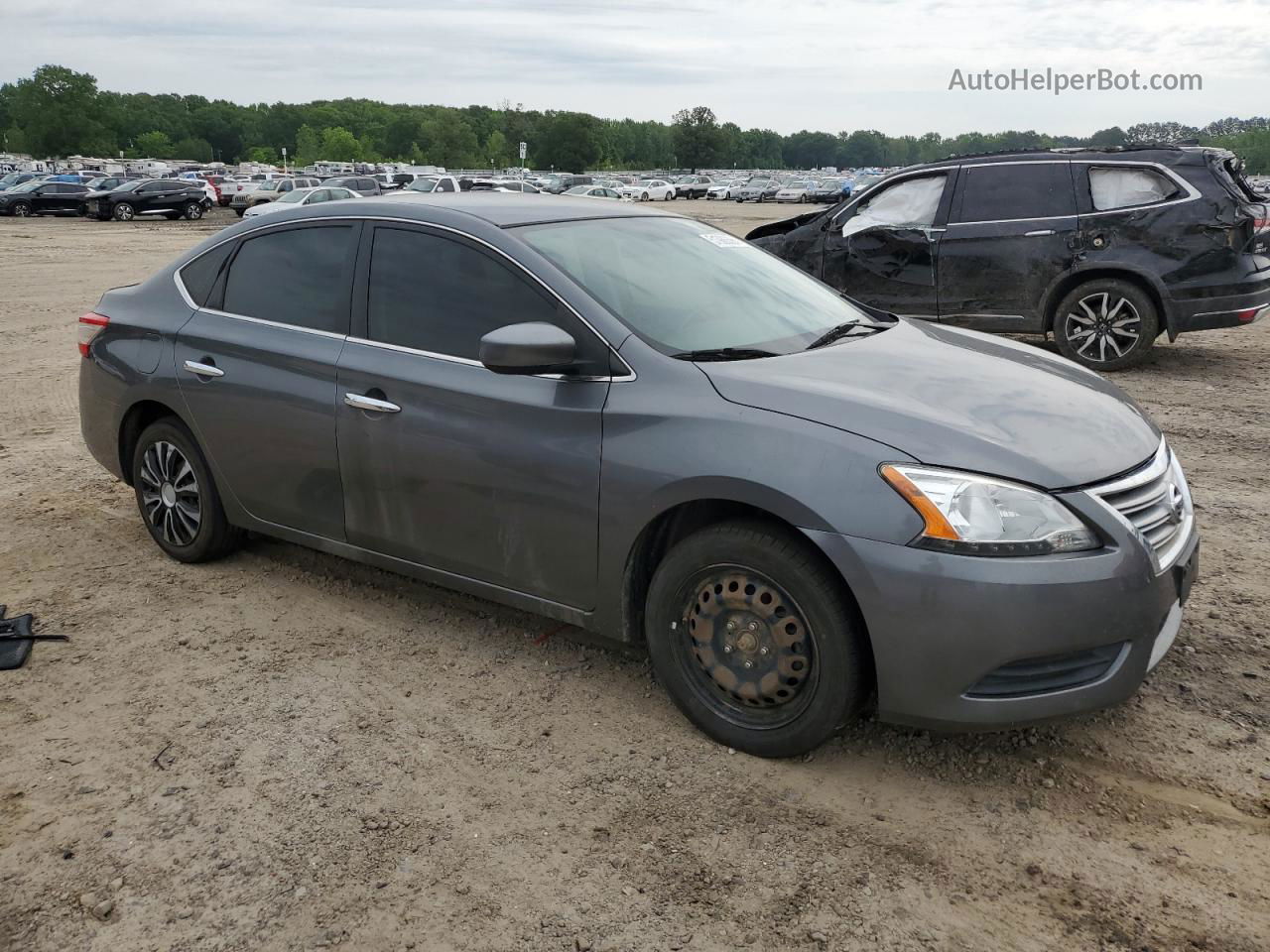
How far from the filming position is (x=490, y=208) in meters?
4.15

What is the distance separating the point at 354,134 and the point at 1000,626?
187710mm

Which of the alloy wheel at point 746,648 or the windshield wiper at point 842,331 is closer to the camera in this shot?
the alloy wheel at point 746,648

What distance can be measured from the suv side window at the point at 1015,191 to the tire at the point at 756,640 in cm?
734

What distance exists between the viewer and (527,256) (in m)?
3.74

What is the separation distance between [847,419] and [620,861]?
4.51 feet

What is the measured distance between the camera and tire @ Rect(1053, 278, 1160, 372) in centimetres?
911

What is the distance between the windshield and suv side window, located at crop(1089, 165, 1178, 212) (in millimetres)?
5769

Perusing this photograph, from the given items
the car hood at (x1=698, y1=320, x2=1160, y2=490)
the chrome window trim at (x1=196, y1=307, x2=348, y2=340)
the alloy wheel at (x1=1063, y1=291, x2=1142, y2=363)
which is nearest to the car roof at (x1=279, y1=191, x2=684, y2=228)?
the chrome window trim at (x1=196, y1=307, x2=348, y2=340)

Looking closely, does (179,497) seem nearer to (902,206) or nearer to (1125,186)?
(902,206)

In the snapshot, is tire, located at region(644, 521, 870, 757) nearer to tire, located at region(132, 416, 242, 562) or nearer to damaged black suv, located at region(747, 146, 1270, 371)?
tire, located at region(132, 416, 242, 562)

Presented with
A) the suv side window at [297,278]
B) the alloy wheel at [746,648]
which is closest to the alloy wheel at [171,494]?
the suv side window at [297,278]

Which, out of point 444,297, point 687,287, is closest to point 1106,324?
point 687,287

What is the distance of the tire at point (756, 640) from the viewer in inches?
120

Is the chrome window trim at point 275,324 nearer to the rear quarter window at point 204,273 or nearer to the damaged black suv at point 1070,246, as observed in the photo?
the rear quarter window at point 204,273
